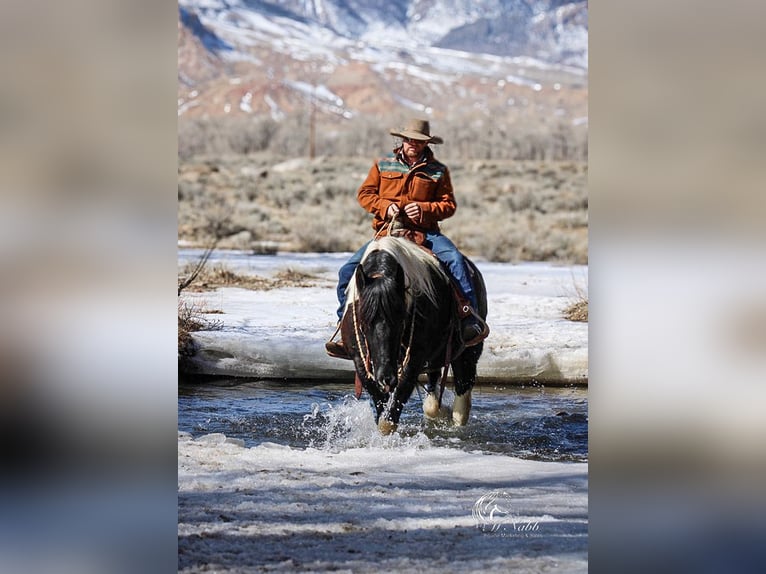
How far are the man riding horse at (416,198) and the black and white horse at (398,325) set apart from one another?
3.8 inches

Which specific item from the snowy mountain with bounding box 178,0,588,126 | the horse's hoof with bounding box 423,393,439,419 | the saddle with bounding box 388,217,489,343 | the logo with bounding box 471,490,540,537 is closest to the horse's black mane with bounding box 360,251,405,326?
the saddle with bounding box 388,217,489,343

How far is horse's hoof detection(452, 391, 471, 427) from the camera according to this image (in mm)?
6043

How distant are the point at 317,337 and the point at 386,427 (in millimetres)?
951

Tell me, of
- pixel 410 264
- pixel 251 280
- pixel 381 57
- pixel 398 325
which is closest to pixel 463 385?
pixel 398 325

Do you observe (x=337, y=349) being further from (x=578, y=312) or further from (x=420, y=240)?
(x=578, y=312)

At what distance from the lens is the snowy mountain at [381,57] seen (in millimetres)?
6875

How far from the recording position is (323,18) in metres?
6.87

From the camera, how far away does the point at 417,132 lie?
19.0ft

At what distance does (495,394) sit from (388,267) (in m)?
1.38

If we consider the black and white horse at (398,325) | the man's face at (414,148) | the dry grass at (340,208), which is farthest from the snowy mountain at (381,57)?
the black and white horse at (398,325)

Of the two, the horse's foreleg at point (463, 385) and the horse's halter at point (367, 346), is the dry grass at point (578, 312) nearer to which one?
the horse's foreleg at point (463, 385)
